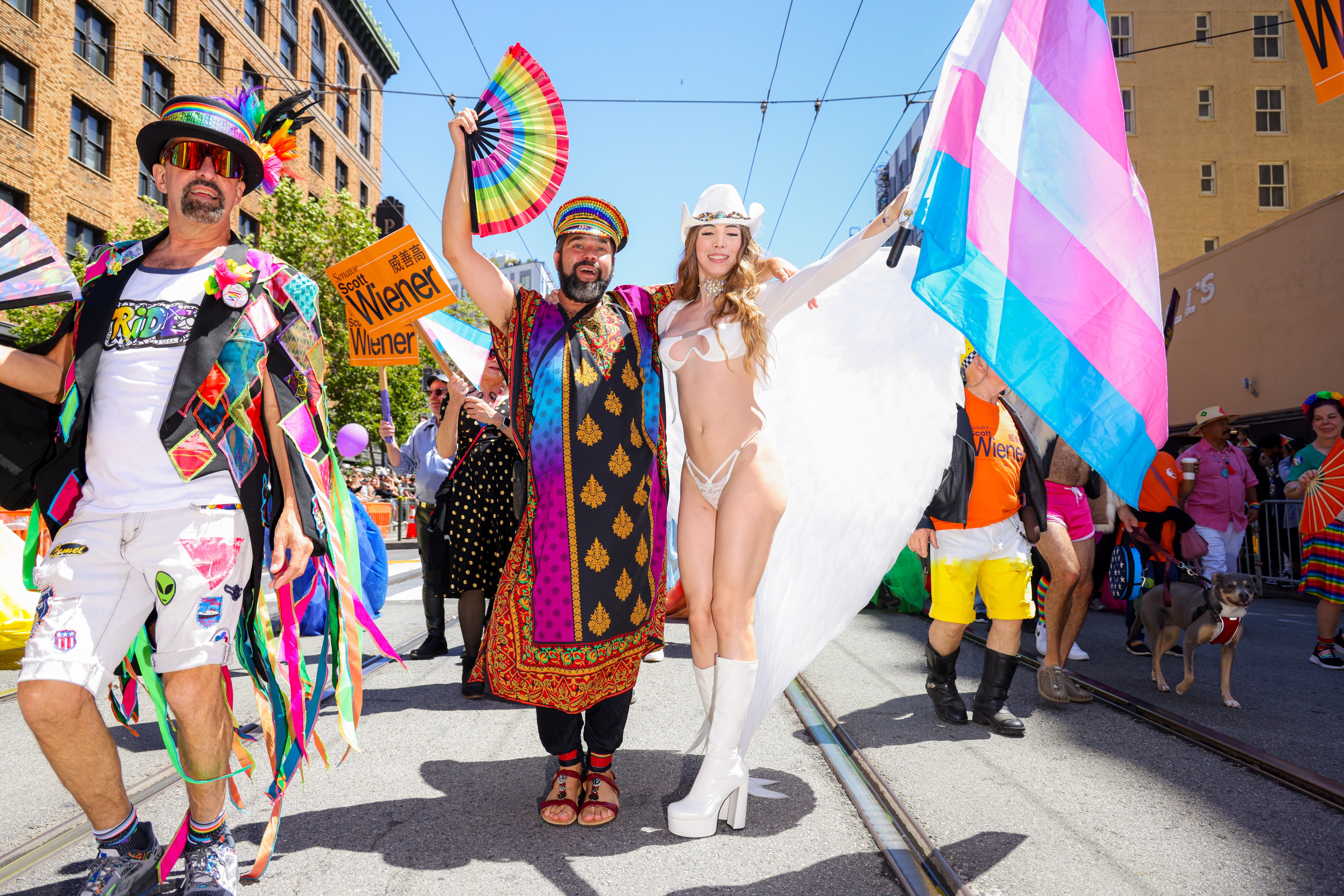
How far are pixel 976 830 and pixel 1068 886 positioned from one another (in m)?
0.40

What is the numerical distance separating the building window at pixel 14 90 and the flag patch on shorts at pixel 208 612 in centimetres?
2022

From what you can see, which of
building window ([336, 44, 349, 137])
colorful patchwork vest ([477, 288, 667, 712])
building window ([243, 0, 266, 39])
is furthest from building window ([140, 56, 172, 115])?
colorful patchwork vest ([477, 288, 667, 712])

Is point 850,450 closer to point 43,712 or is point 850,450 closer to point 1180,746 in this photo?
point 1180,746

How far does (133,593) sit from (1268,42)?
34091mm

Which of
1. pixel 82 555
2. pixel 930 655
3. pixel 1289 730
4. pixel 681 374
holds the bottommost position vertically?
pixel 1289 730

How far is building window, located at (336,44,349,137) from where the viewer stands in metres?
32.8

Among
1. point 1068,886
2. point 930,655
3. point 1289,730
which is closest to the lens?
point 1068,886

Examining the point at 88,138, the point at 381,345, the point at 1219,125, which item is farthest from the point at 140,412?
the point at 1219,125

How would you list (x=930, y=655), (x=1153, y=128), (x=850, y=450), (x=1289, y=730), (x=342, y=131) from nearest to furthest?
(x=850, y=450) → (x=1289, y=730) → (x=930, y=655) → (x=1153, y=128) → (x=342, y=131)

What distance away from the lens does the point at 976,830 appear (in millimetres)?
2633

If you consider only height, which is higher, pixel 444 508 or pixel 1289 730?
pixel 444 508

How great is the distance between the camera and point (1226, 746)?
345cm

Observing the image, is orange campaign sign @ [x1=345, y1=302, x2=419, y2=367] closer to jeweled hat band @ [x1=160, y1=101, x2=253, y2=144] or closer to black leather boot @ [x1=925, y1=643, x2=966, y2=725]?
jeweled hat band @ [x1=160, y1=101, x2=253, y2=144]

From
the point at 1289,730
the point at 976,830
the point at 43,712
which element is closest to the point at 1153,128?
the point at 1289,730
